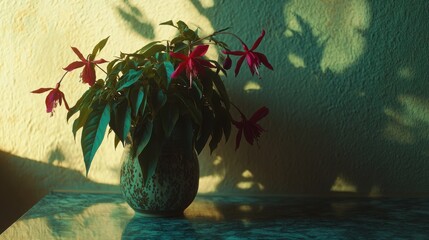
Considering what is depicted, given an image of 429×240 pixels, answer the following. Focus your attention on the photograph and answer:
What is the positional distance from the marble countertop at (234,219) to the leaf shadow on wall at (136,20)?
1.50ft

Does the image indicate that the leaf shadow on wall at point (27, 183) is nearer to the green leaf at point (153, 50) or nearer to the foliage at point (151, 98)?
the foliage at point (151, 98)

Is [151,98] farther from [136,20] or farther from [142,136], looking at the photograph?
[136,20]

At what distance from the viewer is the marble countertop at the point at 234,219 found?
1.33 meters

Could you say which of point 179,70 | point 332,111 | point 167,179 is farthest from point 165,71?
point 332,111

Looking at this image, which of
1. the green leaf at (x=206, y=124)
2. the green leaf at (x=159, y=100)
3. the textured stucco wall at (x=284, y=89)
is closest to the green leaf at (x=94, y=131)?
the green leaf at (x=159, y=100)

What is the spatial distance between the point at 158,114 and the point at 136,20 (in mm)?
417

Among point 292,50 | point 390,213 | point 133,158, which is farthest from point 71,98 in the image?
point 390,213

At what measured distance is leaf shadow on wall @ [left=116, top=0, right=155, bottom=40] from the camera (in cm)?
169

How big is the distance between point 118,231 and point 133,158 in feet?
0.56

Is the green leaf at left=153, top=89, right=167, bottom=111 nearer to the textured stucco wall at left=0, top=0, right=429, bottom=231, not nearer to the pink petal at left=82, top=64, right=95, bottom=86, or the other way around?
the pink petal at left=82, top=64, right=95, bottom=86

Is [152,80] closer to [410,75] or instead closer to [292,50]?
[292,50]

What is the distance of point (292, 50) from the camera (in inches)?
67.7

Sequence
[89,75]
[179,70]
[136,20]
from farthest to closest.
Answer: [136,20], [89,75], [179,70]

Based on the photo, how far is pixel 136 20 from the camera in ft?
5.56
